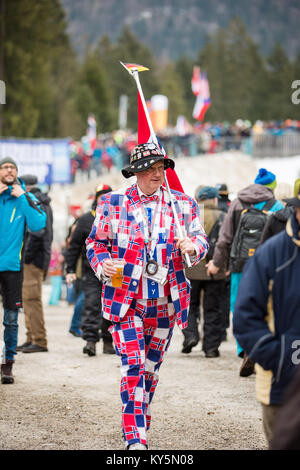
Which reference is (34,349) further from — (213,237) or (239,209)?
(239,209)

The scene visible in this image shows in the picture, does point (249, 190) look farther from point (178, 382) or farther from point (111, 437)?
point (111, 437)

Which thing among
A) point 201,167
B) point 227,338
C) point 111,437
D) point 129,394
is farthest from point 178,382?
point 201,167

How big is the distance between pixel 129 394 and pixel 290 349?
172 centimetres

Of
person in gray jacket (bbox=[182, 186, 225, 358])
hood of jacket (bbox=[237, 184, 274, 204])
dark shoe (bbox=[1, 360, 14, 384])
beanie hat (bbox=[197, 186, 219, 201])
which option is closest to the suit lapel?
dark shoe (bbox=[1, 360, 14, 384])

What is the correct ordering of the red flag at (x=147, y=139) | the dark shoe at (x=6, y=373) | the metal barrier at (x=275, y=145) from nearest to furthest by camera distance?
the red flag at (x=147, y=139)
the dark shoe at (x=6, y=373)
the metal barrier at (x=275, y=145)

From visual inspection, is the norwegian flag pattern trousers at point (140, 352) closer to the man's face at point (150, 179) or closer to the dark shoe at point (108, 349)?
the man's face at point (150, 179)

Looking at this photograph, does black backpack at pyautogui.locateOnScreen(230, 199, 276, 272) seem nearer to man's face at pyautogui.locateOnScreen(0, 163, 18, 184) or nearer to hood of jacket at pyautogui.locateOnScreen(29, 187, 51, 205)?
man's face at pyautogui.locateOnScreen(0, 163, 18, 184)

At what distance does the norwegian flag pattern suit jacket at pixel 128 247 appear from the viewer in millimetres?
5668

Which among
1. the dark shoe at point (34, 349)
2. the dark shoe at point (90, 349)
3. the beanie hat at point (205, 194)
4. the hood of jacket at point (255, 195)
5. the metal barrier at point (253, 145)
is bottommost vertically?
the dark shoe at point (34, 349)

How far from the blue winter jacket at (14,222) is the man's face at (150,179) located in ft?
7.75

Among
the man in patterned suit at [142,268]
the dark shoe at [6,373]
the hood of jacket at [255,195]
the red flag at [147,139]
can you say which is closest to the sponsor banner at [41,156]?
the hood of jacket at [255,195]

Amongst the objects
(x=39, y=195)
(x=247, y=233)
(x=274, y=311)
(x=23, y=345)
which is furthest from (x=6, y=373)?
(x=274, y=311)

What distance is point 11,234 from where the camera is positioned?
8.02 metres

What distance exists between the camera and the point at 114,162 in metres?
40.7
